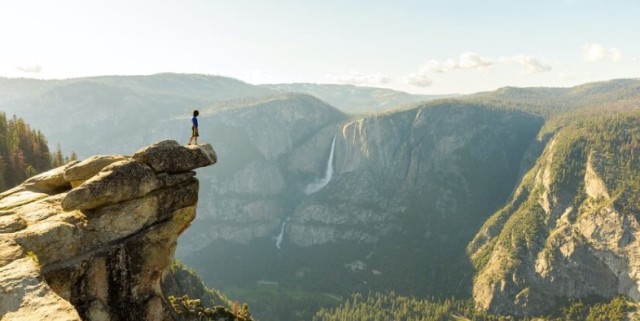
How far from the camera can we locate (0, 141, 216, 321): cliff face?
1203 inches

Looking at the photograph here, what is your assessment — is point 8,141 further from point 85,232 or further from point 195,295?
point 85,232

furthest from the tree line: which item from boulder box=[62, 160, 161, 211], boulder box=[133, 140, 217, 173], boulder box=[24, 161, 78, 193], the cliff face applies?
boulder box=[62, 160, 161, 211]

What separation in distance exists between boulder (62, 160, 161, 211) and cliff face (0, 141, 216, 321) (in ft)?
0.25

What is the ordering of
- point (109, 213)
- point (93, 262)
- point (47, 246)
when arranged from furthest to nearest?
point (109, 213) < point (93, 262) < point (47, 246)

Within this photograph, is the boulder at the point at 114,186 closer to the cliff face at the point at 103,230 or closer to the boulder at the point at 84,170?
the cliff face at the point at 103,230

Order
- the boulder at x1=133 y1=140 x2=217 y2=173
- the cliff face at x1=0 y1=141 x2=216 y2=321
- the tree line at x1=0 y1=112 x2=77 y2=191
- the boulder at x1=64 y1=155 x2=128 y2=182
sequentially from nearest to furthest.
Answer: the cliff face at x1=0 y1=141 x2=216 y2=321
the boulder at x1=133 y1=140 x2=217 y2=173
the boulder at x1=64 y1=155 x2=128 y2=182
the tree line at x1=0 y1=112 x2=77 y2=191

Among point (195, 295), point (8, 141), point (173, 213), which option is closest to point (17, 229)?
point (173, 213)

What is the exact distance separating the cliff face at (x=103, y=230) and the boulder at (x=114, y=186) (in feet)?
0.25

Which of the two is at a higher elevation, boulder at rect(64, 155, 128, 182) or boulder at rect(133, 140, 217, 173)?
boulder at rect(133, 140, 217, 173)

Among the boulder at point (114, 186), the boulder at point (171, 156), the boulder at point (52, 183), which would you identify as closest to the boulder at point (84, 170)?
the boulder at point (52, 183)

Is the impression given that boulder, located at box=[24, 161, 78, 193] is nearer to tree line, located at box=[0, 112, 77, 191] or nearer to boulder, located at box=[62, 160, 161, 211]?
boulder, located at box=[62, 160, 161, 211]

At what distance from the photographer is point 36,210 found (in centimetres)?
3506

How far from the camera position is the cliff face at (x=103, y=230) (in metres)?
30.6

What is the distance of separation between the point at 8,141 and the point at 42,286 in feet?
520
